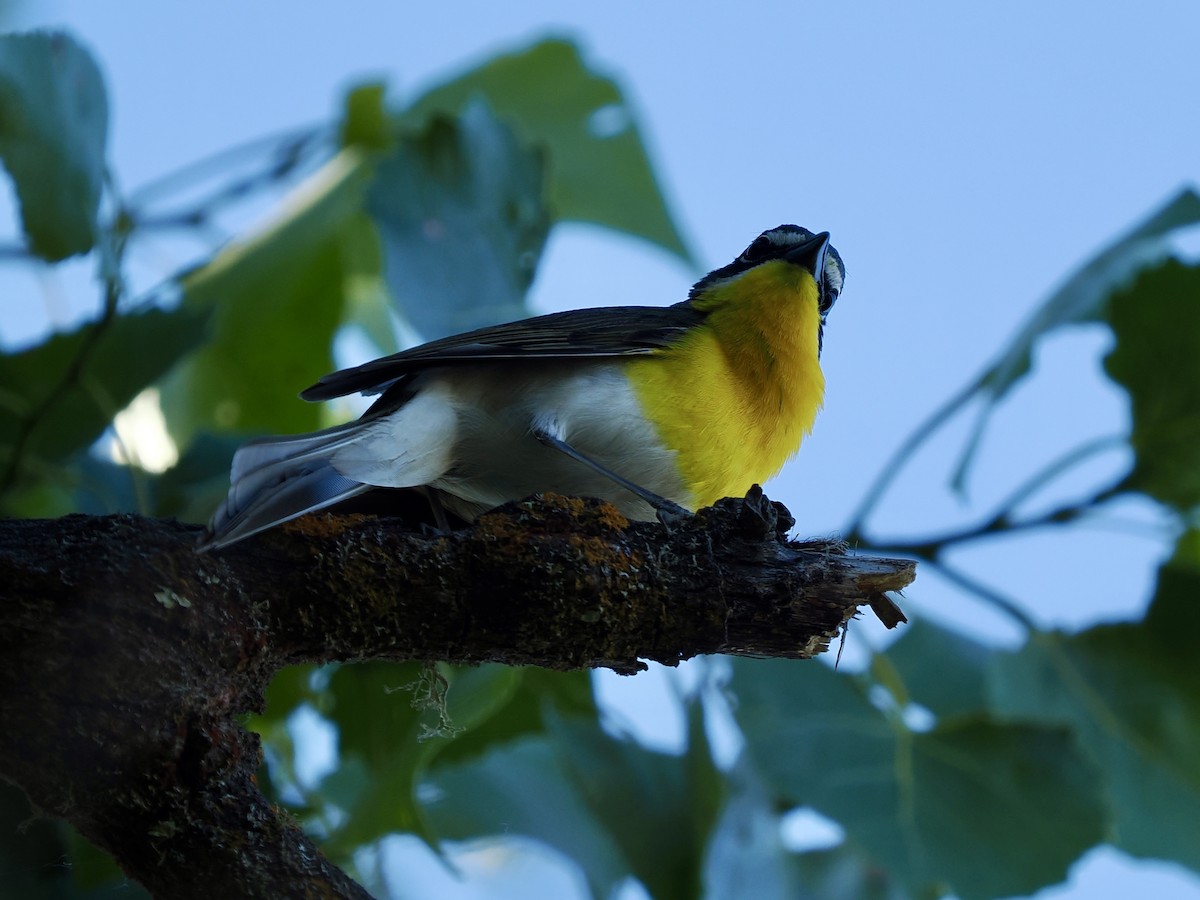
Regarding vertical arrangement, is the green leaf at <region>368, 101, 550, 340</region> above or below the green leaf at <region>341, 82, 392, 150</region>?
below

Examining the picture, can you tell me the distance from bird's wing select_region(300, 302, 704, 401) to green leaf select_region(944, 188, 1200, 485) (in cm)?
Result: 116

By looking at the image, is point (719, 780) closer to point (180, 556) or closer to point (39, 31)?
point (180, 556)

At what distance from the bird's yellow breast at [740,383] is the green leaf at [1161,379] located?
3.68 ft

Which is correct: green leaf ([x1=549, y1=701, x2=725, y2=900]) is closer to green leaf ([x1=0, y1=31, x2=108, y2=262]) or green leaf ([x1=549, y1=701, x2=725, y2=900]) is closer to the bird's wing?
the bird's wing

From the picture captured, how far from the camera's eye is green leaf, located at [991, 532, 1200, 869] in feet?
13.8

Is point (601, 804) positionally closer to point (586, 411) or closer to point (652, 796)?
point (652, 796)

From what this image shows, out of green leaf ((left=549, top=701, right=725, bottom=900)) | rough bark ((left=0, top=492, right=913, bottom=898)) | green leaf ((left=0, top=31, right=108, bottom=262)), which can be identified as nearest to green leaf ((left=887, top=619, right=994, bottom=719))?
green leaf ((left=549, top=701, right=725, bottom=900))

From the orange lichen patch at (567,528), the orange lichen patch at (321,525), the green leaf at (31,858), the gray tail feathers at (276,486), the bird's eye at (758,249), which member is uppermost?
the bird's eye at (758,249)

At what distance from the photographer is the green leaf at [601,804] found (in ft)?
12.3

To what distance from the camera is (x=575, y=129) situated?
18.0ft

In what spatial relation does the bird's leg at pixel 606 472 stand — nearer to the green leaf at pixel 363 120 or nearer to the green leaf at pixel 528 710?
the green leaf at pixel 528 710

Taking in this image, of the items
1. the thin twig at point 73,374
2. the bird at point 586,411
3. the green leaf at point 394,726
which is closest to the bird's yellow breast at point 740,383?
the bird at point 586,411

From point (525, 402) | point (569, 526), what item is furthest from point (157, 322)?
point (569, 526)

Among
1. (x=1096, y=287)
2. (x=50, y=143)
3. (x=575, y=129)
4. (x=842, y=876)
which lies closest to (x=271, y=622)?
(x=50, y=143)
